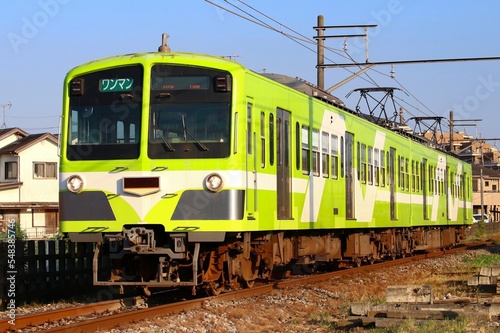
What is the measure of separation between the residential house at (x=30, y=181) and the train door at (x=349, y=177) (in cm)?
3024

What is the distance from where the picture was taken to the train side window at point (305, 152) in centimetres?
1432

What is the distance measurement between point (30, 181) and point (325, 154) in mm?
33868

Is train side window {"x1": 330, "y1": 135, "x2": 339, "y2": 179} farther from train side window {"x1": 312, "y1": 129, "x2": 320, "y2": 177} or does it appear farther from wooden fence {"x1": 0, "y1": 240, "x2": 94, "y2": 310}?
wooden fence {"x1": 0, "y1": 240, "x2": 94, "y2": 310}

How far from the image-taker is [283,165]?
1327 cm

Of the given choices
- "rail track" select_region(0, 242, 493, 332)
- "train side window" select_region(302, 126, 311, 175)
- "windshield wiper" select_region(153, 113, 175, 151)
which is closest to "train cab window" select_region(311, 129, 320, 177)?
"train side window" select_region(302, 126, 311, 175)

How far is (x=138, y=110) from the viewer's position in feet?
37.7

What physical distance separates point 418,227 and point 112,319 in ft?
57.3

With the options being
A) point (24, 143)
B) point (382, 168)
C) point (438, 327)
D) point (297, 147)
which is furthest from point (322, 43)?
point (24, 143)

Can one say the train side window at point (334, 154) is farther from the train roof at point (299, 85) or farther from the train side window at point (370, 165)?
the train side window at point (370, 165)

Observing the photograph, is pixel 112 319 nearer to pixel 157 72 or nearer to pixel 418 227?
pixel 157 72

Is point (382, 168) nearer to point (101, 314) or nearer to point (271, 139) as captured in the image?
point (271, 139)

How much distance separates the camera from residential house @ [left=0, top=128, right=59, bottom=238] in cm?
4528

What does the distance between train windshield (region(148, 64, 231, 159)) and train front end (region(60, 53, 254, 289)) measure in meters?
0.01

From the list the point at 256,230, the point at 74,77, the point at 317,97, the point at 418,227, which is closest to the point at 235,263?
the point at 256,230
